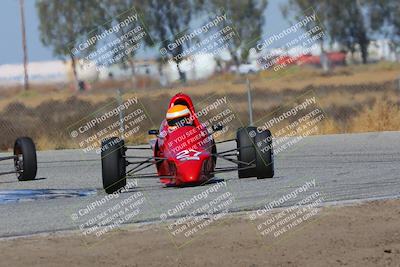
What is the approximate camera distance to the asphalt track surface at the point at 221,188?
42.8 feet

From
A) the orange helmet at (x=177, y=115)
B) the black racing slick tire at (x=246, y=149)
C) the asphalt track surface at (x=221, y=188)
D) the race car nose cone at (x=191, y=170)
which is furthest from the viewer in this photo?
the orange helmet at (x=177, y=115)

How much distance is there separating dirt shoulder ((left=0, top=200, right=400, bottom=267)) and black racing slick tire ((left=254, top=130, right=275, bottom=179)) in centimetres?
386

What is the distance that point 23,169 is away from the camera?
18.6 meters

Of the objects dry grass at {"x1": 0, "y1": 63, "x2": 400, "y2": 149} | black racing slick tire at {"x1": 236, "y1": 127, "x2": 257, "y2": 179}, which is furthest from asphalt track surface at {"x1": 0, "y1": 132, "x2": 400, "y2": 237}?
dry grass at {"x1": 0, "y1": 63, "x2": 400, "y2": 149}

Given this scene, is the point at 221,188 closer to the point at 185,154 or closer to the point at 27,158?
the point at 185,154

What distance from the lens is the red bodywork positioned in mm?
15648

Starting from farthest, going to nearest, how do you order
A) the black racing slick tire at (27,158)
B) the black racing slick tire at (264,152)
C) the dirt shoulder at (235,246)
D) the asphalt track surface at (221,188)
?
the black racing slick tire at (27,158), the black racing slick tire at (264,152), the asphalt track surface at (221,188), the dirt shoulder at (235,246)

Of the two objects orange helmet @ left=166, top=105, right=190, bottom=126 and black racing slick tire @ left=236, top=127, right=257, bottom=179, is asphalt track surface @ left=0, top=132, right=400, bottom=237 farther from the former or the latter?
orange helmet @ left=166, top=105, right=190, bottom=126

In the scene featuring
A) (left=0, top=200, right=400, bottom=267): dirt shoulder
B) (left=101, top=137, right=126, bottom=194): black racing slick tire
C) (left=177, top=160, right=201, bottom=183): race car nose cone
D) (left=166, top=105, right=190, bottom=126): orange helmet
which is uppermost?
(left=166, top=105, right=190, bottom=126): orange helmet

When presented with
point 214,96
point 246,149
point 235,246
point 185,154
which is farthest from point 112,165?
point 214,96

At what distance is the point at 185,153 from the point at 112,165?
1.05m

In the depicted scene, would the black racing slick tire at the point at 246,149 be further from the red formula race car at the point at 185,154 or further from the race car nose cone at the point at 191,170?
the race car nose cone at the point at 191,170

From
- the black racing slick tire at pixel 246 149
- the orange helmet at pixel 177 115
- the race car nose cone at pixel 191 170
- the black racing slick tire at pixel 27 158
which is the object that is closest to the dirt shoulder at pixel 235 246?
the race car nose cone at pixel 191 170

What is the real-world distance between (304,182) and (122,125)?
12.4 metres
